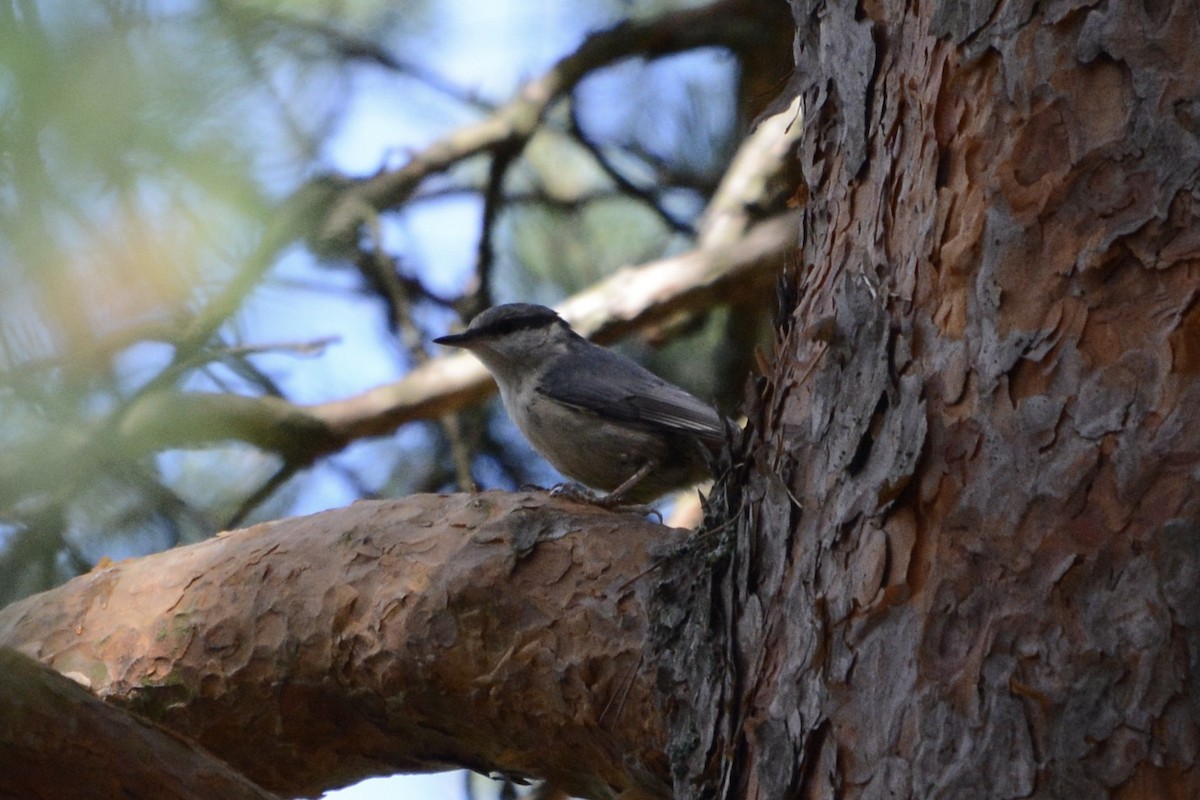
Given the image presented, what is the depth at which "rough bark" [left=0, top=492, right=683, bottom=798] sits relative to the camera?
2340 mm

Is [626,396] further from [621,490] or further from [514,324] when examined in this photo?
[514,324]

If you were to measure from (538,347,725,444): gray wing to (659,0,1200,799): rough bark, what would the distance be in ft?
5.02

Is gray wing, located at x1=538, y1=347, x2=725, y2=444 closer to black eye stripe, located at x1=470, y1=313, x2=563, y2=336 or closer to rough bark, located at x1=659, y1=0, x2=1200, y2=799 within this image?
black eye stripe, located at x1=470, y1=313, x2=563, y2=336

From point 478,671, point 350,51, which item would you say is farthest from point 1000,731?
point 350,51

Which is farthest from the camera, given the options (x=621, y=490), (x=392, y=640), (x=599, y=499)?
(x=621, y=490)

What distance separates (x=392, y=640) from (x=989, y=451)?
1257 millimetres

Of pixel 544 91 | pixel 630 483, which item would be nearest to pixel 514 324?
pixel 630 483

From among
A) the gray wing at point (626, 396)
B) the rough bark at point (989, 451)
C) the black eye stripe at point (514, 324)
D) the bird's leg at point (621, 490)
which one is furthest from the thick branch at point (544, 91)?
the rough bark at point (989, 451)

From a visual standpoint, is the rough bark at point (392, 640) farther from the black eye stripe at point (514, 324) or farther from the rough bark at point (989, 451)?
the black eye stripe at point (514, 324)

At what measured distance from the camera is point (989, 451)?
5.69 ft

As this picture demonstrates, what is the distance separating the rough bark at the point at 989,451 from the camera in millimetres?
1596

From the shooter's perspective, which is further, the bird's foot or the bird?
the bird

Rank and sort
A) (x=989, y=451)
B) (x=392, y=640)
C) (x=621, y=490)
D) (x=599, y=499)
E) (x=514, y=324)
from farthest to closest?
(x=514, y=324) → (x=621, y=490) → (x=599, y=499) → (x=392, y=640) → (x=989, y=451)

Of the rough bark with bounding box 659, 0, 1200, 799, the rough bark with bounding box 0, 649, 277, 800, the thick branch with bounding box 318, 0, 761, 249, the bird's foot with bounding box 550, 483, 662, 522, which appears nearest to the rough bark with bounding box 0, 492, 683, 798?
the bird's foot with bounding box 550, 483, 662, 522
